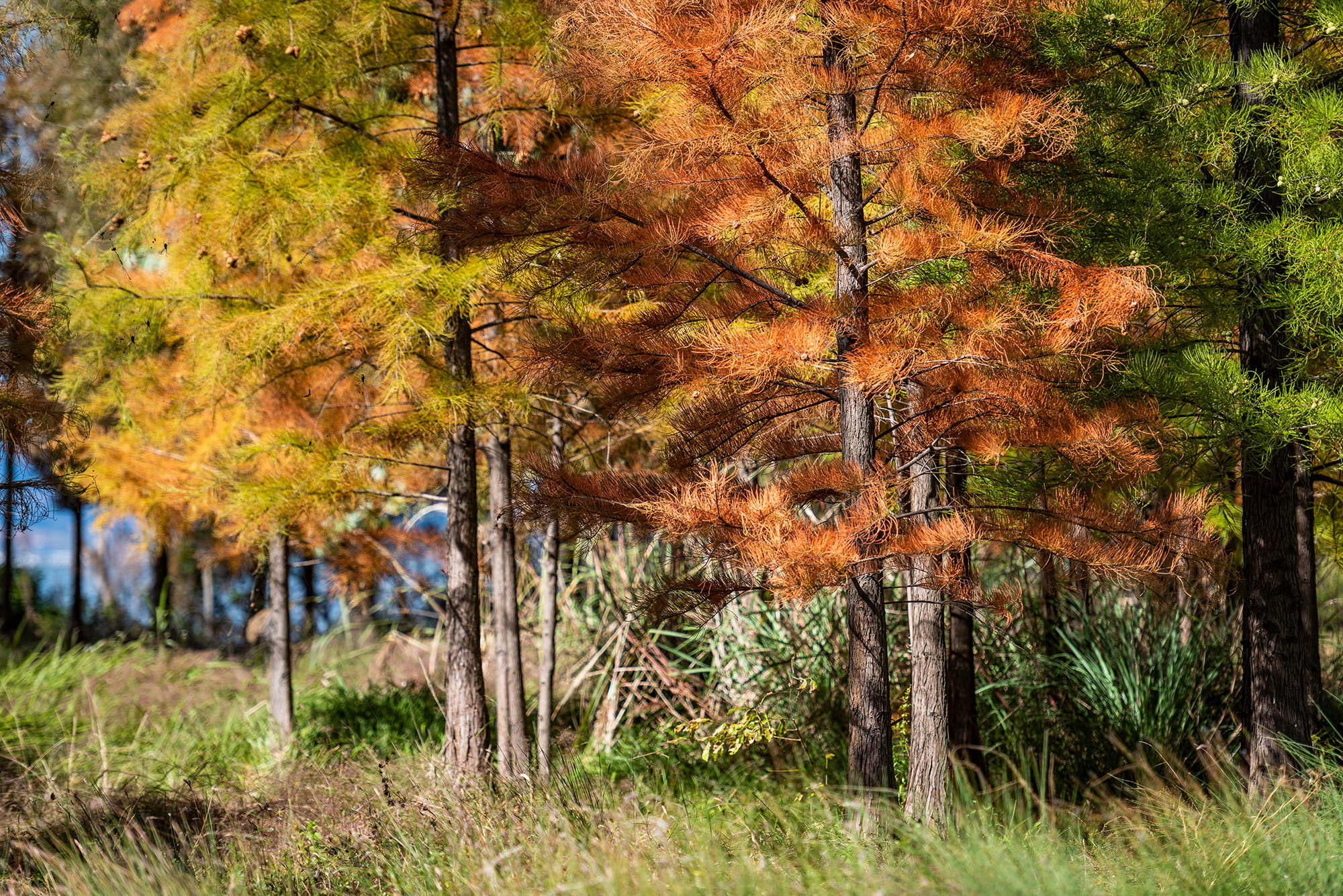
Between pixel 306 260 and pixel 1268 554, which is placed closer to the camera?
pixel 1268 554

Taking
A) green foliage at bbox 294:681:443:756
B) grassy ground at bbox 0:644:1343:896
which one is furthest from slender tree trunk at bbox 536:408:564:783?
green foliage at bbox 294:681:443:756

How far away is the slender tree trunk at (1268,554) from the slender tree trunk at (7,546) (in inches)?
238

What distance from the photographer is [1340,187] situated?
4.52 m

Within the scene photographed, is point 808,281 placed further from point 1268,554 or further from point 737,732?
point 1268,554

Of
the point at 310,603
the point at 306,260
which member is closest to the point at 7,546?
the point at 310,603

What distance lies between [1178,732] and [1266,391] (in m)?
2.46

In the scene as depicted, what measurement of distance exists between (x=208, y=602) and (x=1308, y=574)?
49.7 feet

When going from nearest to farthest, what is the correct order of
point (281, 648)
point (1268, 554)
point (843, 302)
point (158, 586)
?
1. point (843, 302)
2. point (1268, 554)
3. point (281, 648)
4. point (158, 586)

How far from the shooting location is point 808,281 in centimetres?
539

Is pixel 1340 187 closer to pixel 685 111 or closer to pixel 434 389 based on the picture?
pixel 685 111

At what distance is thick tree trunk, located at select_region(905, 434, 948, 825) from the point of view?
→ 4703 mm

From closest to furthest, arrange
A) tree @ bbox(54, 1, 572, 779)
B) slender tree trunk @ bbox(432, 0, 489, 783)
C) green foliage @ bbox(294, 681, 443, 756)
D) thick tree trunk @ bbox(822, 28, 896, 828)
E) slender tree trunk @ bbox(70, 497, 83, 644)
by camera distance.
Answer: thick tree trunk @ bbox(822, 28, 896, 828) → tree @ bbox(54, 1, 572, 779) → slender tree trunk @ bbox(432, 0, 489, 783) → green foliage @ bbox(294, 681, 443, 756) → slender tree trunk @ bbox(70, 497, 83, 644)

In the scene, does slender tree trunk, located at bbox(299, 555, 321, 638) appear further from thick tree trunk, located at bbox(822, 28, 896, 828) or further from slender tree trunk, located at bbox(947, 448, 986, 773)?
thick tree trunk, located at bbox(822, 28, 896, 828)

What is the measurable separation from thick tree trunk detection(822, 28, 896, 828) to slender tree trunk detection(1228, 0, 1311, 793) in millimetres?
2086
